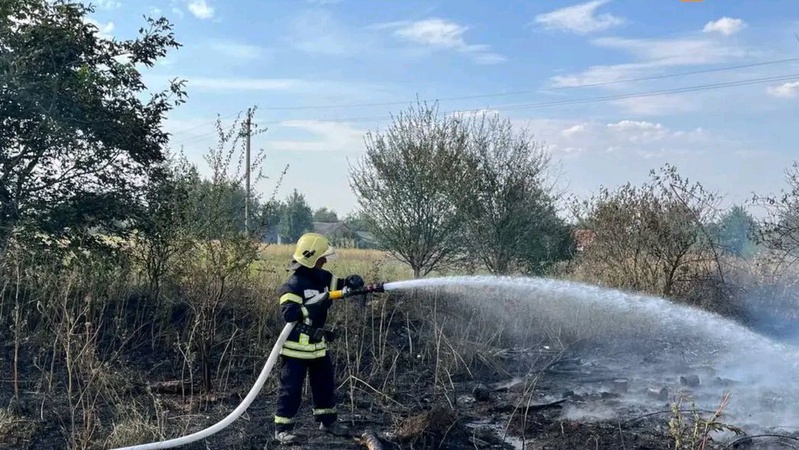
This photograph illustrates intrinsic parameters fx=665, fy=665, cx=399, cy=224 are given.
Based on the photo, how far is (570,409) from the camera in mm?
6613

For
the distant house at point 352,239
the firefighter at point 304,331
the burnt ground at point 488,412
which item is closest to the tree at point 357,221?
the distant house at point 352,239

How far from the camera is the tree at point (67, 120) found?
27.7ft

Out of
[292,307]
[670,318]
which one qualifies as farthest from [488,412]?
[670,318]

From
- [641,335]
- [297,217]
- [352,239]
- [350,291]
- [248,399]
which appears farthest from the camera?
[297,217]

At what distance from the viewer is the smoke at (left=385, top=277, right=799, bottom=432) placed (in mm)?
7777

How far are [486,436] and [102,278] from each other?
18.6ft

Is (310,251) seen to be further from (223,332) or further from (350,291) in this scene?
(223,332)

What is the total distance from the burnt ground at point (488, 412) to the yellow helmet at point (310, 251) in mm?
1484

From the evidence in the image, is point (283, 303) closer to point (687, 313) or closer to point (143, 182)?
point (143, 182)

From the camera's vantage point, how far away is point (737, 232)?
11.1 m

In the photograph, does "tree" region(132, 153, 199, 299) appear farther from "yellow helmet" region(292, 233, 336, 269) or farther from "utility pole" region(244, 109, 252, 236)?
"yellow helmet" region(292, 233, 336, 269)

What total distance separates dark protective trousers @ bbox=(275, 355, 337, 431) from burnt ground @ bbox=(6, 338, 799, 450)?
0.60ft

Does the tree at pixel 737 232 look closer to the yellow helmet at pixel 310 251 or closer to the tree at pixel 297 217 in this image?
the yellow helmet at pixel 310 251

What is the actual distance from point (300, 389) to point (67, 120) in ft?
17.7
